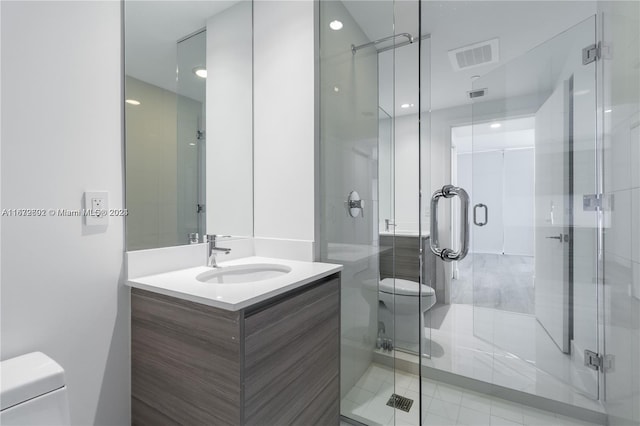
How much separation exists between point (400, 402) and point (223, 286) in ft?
4.33

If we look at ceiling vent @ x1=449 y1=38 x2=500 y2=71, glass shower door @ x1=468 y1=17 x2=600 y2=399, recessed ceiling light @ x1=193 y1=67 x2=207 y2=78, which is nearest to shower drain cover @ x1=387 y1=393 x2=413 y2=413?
glass shower door @ x1=468 y1=17 x2=600 y2=399

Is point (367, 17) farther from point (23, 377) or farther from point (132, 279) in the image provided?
point (23, 377)

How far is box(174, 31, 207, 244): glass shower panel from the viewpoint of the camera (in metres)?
1.39

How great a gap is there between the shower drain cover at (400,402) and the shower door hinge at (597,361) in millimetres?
964

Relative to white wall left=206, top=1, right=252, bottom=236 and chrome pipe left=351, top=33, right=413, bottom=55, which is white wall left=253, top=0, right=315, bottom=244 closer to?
white wall left=206, top=1, right=252, bottom=236

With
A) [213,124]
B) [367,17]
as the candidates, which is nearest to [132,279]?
[213,124]

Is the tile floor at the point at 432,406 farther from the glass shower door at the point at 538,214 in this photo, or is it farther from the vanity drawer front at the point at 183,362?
the vanity drawer front at the point at 183,362

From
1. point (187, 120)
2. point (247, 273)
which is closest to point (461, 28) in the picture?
point (187, 120)

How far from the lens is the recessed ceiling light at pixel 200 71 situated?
149 centimetres

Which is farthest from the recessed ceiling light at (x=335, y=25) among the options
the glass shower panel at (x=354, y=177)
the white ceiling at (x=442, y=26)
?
the white ceiling at (x=442, y=26)

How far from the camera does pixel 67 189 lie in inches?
39.3

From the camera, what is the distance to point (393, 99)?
1602 mm

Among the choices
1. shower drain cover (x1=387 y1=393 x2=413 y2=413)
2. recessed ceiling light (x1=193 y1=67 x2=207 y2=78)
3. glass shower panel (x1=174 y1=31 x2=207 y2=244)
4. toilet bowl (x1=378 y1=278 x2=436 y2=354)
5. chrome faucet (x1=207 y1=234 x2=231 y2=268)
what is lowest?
shower drain cover (x1=387 y1=393 x2=413 y2=413)

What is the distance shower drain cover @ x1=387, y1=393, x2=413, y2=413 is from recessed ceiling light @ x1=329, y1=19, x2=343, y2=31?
219 cm
